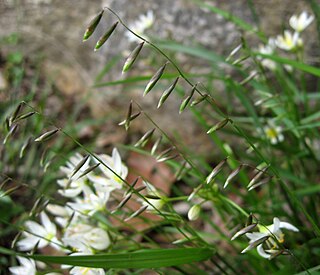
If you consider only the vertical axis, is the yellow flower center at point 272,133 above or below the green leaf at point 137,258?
above

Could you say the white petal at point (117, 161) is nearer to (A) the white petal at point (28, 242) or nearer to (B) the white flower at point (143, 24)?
(A) the white petal at point (28, 242)

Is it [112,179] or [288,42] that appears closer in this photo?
[112,179]

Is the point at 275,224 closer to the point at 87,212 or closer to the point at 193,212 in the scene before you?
the point at 193,212

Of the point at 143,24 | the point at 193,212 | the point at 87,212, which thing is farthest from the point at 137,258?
the point at 143,24

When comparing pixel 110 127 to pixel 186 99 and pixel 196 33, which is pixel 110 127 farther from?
pixel 186 99

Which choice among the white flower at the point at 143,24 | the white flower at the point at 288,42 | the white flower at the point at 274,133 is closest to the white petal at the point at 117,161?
the white flower at the point at 274,133

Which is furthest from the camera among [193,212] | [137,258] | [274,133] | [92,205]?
[274,133]

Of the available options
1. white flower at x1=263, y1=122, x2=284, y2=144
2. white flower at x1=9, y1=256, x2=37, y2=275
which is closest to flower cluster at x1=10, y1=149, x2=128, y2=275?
white flower at x1=9, y1=256, x2=37, y2=275

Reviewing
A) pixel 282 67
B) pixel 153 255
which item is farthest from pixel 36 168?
pixel 153 255
